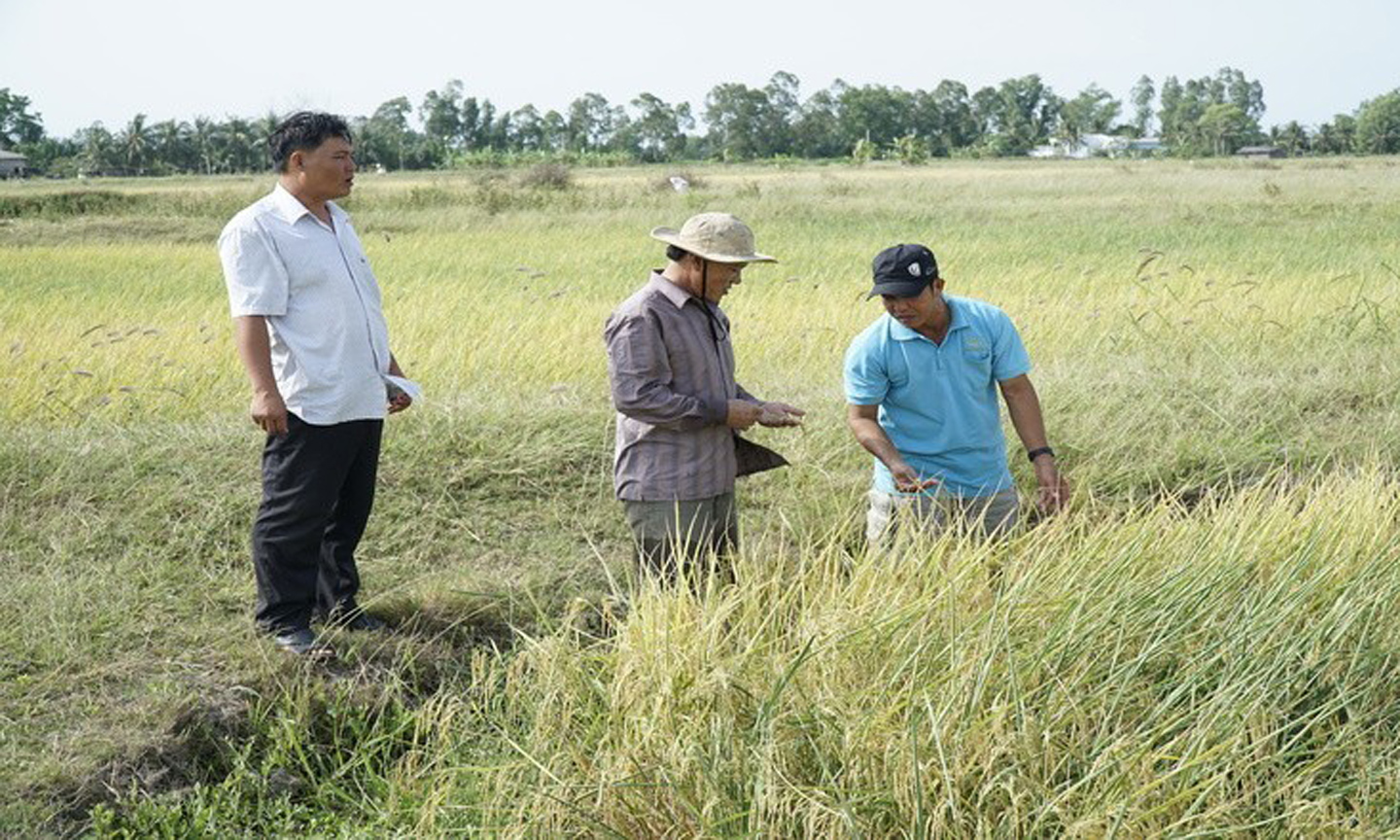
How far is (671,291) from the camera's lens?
3.66 metres

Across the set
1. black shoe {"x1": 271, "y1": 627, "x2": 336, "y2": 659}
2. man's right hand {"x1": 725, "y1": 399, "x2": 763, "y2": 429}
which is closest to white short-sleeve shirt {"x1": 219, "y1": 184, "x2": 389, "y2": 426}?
black shoe {"x1": 271, "y1": 627, "x2": 336, "y2": 659}

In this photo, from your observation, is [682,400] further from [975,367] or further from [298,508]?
[298,508]

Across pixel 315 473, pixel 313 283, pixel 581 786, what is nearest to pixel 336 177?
pixel 313 283

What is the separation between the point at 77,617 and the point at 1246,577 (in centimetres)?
304

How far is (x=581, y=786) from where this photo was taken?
300cm

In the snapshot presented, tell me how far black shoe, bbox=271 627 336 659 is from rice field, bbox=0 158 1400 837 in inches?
1.9

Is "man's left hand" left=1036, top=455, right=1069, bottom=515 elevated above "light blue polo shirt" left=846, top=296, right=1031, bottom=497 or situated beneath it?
situated beneath

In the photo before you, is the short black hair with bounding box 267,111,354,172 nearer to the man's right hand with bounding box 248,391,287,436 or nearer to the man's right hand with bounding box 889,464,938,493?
the man's right hand with bounding box 248,391,287,436

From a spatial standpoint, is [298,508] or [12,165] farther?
[12,165]

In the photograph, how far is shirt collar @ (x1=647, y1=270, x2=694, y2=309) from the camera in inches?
144

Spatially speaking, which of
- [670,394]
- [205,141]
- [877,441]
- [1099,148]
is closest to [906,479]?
[877,441]

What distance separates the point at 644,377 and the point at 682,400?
4.2 inches

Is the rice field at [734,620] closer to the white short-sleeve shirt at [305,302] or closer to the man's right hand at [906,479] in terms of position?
the man's right hand at [906,479]

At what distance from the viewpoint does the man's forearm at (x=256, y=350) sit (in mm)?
3689
